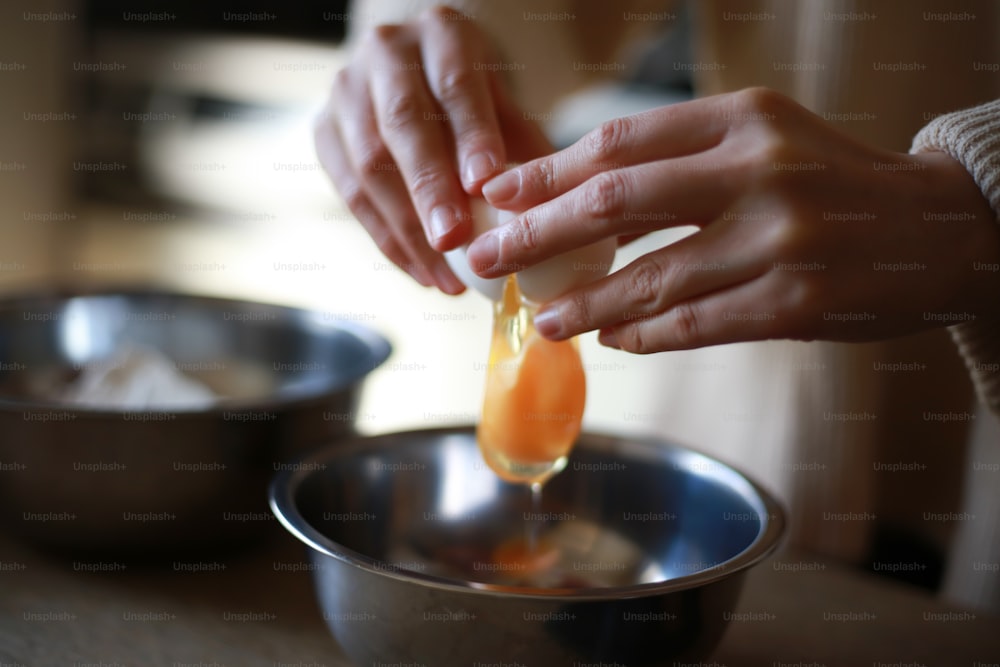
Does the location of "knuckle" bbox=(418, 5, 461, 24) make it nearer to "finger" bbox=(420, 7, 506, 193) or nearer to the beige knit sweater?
"finger" bbox=(420, 7, 506, 193)

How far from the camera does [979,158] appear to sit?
1.87 feet

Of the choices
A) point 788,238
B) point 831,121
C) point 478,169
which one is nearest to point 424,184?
point 478,169

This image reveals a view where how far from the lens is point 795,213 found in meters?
0.53

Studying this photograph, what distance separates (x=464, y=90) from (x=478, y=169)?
0.33 ft

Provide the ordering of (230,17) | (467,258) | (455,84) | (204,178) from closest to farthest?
(467,258) < (455,84) < (230,17) < (204,178)

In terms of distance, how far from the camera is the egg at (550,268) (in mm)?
615

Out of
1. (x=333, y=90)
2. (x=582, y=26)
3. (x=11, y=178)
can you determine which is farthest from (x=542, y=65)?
(x=11, y=178)

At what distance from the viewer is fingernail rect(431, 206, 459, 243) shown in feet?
2.10

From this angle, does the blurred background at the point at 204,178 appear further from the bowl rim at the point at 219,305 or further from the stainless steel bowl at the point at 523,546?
the stainless steel bowl at the point at 523,546

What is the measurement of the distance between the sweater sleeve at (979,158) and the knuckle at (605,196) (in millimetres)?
209

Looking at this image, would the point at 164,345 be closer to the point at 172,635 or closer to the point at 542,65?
the point at 172,635

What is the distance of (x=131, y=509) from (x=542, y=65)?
623mm

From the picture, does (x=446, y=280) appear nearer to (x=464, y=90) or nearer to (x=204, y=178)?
(x=464, y=90)

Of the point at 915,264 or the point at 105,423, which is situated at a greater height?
the point at 915,264
